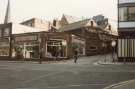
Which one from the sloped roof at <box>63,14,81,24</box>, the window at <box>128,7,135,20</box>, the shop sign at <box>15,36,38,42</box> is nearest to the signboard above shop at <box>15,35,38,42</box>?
the shop sign at <box>15,36,38,42</box>

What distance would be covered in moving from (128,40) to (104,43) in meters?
22.3

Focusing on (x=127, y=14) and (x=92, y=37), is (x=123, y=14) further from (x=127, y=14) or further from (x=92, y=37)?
(x=92, y=37)

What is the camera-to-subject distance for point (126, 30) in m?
49.8

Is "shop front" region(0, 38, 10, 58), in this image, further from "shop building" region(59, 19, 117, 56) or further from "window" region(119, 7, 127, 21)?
"window" region(119, 7, 127, 21)

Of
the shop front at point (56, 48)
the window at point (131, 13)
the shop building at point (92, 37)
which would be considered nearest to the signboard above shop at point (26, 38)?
the shop front at point (56, 48)

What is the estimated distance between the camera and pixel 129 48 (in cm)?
4906

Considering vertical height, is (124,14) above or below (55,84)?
above

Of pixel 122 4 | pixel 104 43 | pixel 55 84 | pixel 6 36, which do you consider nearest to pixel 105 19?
pixel 104 43

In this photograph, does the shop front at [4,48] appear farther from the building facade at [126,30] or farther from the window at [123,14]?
the window at [123,14]

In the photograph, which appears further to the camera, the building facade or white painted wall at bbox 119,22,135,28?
white painted wall at bbox 119,22,135,28

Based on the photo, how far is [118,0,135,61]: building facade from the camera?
4897 centimetres

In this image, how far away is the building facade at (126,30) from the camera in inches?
1928

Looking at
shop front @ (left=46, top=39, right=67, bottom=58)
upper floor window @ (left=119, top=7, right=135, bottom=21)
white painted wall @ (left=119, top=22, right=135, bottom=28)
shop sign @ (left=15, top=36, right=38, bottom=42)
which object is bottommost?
shop front @ (left=46, top=39, right=67, bottom=58)

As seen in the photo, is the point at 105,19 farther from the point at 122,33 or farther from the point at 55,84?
the point at 55,84
